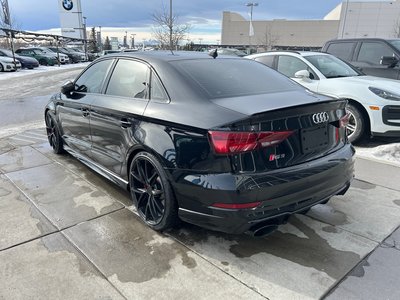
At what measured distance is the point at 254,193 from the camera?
242 centimetres

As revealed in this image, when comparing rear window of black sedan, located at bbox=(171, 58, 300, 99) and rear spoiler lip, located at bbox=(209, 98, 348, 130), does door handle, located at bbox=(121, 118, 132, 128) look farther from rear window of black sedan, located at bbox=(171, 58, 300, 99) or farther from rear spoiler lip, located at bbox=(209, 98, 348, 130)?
rear spoiler lip, located at bbox=(209, 98, 348, 130)

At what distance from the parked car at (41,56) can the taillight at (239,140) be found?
30.5 meters

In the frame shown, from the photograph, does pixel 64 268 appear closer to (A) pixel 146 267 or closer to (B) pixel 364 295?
(A) pixel 146 267

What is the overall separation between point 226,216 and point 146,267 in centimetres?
75

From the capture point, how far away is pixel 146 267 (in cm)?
266

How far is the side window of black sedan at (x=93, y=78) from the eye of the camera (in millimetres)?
4016

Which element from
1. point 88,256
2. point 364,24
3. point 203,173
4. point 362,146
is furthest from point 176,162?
point 364,24

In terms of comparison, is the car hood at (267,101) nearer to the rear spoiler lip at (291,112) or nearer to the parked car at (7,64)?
the rear spoiler lip at (291,112)

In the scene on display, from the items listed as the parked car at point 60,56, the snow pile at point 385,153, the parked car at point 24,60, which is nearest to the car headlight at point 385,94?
the snow pile at point 385,153

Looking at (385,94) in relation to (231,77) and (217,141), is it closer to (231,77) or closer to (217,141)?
(231,77)

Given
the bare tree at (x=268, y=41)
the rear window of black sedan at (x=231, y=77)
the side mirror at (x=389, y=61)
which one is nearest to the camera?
the rear window of black sedan at (x=231, y=77)

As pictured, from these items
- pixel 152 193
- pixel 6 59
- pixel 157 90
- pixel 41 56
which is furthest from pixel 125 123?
pixel 41 56

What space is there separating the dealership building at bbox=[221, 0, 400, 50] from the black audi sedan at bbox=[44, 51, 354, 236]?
58.2m

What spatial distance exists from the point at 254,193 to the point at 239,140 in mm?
383
